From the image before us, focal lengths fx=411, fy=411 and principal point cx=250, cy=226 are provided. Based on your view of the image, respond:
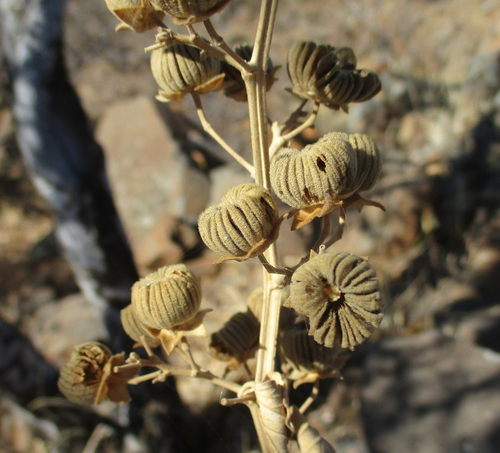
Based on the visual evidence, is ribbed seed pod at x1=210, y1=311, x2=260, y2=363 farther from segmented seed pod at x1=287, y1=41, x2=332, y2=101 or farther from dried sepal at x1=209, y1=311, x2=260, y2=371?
segmented seed pod at x1=287, y1=41, x2=332, y2=101

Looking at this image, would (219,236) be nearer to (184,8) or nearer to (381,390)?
(184,8)

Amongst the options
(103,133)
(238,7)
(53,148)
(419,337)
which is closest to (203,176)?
(103,133)

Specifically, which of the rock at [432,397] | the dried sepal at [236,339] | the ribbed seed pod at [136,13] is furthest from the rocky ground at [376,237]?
the ribbed seed pod at [136,13]

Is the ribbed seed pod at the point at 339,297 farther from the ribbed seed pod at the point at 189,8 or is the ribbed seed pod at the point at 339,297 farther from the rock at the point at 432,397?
the rock at the point at 432,397

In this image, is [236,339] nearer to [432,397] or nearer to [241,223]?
[241,223]

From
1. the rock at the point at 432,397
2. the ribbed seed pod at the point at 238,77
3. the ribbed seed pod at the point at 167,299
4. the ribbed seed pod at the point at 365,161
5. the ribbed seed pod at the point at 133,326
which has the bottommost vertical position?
the rock at the point at 432,397

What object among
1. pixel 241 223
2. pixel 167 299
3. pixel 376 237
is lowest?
pixel 376 237

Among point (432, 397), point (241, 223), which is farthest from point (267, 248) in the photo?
point (432, 397)
